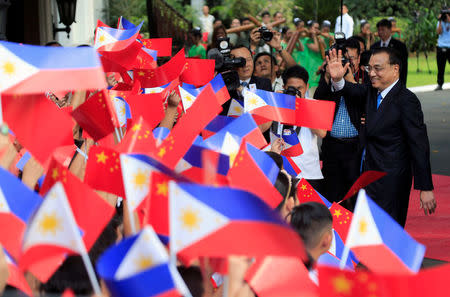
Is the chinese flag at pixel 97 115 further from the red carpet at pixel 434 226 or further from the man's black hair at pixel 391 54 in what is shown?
the red carpet at pixel 434 226

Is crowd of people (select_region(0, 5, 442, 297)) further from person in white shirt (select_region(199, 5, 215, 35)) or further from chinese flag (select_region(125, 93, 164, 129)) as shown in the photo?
person in white shirt (select_region(199, 5, 215, 35))

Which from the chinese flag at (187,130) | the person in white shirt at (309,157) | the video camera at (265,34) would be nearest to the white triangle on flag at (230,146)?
the chinese flag at (187,130)

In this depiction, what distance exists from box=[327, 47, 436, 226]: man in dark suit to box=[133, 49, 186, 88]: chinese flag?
1417 mm

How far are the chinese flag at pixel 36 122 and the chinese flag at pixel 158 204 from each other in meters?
0.50

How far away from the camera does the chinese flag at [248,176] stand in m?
2.65

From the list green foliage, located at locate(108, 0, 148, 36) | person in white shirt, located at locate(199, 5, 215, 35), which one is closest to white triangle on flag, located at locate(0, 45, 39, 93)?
green foliage, located at locate(108, 0, 148, 36)

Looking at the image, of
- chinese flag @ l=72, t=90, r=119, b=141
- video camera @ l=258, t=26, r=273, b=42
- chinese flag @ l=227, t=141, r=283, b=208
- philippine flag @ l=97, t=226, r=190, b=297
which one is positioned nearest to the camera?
philippine flag @ l=97, t=226, r=190, b=297

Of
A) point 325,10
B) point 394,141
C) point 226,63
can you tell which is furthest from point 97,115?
→ point 325,10

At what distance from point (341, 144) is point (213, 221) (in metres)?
4.02

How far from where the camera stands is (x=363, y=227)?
7.77 feet

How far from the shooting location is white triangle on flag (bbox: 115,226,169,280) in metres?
1.94

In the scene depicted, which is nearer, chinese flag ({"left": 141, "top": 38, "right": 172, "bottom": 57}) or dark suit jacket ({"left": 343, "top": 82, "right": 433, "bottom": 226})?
dark suit jacket ({"left": 343, "top": 82, "right": 433, "bottom": 226})

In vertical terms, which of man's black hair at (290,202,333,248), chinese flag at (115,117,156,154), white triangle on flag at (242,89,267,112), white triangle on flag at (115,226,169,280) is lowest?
man's black hair at (290,202,333,248)

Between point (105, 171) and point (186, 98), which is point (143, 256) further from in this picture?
point (186, 98)
